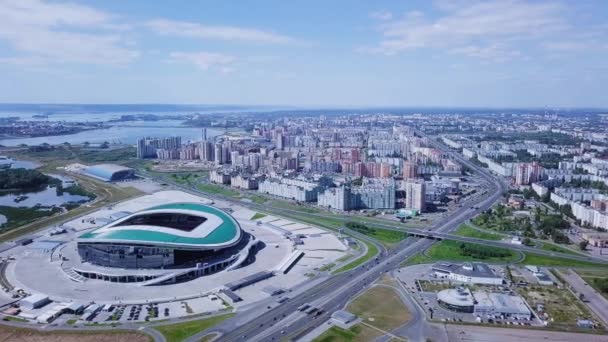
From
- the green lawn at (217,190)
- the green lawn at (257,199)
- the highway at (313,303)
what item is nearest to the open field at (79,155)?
the green lawn at (217,190)

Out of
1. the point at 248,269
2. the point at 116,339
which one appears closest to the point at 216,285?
the point at 248,269

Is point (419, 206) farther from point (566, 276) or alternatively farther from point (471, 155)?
point (471, 155)

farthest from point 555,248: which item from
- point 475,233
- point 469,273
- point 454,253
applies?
point 469,273

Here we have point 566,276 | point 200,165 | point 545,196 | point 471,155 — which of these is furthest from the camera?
point 471,155

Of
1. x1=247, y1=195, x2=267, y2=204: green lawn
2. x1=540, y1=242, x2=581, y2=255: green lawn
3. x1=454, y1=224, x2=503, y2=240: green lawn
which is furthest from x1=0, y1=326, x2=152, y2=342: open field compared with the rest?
x1=247, y1=195, x2=267, y2=204: green lawn

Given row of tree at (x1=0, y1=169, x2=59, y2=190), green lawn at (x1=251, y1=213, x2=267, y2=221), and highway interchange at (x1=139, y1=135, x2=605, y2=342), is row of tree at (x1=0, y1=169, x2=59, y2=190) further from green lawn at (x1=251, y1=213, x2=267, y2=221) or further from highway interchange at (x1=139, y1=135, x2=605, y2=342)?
highway interchange at (x1=139, y1=135, x2=605, y2=342)

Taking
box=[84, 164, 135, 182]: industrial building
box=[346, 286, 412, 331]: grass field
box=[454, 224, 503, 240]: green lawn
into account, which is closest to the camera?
box=[346, 286, 412, 331]: grass field
